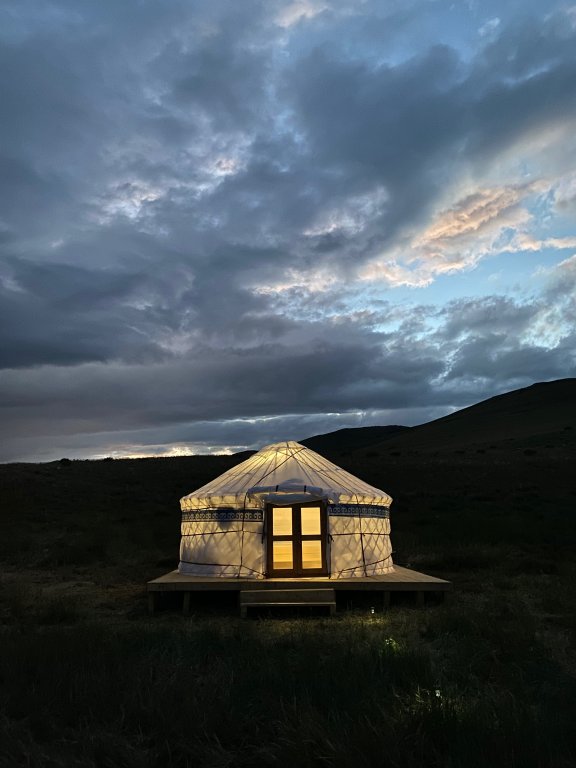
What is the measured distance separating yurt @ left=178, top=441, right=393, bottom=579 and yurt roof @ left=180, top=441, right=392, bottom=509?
0.02 meters

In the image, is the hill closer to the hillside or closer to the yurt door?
the hillside

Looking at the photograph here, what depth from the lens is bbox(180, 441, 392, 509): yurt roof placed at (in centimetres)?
990

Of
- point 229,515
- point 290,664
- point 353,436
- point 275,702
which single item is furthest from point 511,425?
point 353,436

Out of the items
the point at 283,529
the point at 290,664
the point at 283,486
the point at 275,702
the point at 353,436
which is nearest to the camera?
the point at 275,702

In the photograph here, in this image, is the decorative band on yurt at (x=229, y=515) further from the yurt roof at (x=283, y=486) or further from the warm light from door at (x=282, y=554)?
the warm light from door at (x=282, y=554)

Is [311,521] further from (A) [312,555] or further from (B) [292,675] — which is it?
(B) [292,675]

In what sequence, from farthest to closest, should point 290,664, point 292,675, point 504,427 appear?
1. point 504,427
2. point 290,664
3. point 292,675

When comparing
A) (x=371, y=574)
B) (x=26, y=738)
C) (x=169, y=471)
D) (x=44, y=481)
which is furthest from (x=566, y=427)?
(x=26, y=738)

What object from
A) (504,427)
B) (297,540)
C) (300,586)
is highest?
(504,427)

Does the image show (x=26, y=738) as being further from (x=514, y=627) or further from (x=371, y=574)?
(x=371, y=574)

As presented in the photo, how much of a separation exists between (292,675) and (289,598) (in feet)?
13.2

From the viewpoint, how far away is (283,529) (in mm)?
11047

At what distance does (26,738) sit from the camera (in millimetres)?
3750

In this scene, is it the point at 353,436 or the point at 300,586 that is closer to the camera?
the point at 300,586
